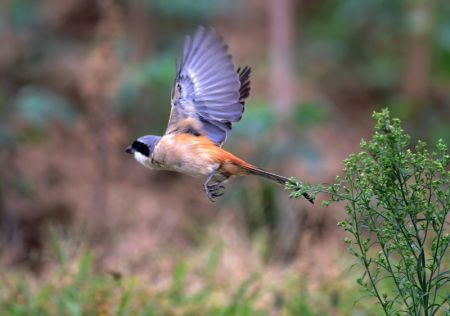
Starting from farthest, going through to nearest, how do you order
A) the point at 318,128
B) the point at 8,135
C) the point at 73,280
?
the point at 318,128
the point at 8,135
the point at 73,280

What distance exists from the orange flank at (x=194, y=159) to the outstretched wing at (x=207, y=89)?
0.20 metres

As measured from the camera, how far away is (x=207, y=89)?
3.81 m

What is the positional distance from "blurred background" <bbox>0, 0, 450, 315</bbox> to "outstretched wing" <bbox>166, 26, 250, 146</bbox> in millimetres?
976

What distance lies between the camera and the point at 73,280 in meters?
4.88

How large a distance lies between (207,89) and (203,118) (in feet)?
0.45

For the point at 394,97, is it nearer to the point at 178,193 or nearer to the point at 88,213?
the point at 178,193

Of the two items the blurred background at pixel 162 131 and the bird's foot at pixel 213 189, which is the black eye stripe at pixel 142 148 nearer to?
the bird's foot at pixel 213 189

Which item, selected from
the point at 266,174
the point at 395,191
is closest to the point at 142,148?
the point at 266,174

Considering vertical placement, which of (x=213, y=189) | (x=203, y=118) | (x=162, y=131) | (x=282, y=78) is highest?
(x=282, y=78)

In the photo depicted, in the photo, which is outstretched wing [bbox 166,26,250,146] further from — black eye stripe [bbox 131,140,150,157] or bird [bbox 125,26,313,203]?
black eye stripe [bbox 131,140,150,157]

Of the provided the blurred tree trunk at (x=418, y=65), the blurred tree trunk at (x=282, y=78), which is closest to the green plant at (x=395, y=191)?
the blurred tree trunk at (x=282, y=78)

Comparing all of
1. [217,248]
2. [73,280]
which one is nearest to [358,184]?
[73,280]

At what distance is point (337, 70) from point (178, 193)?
2606 mm

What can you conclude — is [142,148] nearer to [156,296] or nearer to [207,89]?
[207,89]
